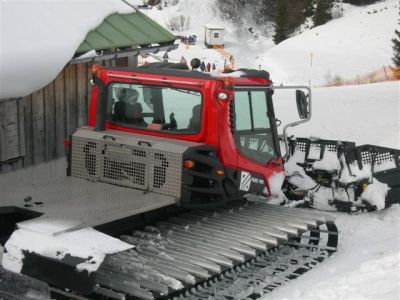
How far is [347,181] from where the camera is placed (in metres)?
8.98

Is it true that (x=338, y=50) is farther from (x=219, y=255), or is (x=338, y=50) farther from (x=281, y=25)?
(x=219, y=255)

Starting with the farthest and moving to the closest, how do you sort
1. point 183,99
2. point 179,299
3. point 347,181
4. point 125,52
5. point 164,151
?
1. point 125,52
2. point 347,181
3. point 183,99
4. point 164,151
5. point 179,299

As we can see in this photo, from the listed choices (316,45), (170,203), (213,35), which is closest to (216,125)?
(170,203)

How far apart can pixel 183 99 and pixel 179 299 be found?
2.33 metres

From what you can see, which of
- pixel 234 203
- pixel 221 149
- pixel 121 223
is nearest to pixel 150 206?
pixel 121 223

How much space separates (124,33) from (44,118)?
1974mm

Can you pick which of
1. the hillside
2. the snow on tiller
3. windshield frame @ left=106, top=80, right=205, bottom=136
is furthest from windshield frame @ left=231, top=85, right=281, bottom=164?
the hillside

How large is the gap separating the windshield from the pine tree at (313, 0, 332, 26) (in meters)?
51.5

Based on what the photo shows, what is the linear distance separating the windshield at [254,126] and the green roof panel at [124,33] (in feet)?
10.8

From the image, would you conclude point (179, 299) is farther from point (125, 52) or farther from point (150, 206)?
point (125, 52)

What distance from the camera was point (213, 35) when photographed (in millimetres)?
55000

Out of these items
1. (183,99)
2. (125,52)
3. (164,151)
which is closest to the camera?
(164,151)

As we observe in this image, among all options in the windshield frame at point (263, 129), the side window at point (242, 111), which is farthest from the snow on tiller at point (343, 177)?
the side window at point (242, 111)

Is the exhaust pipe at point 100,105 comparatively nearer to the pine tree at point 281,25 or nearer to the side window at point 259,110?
the side window at point 259,110
